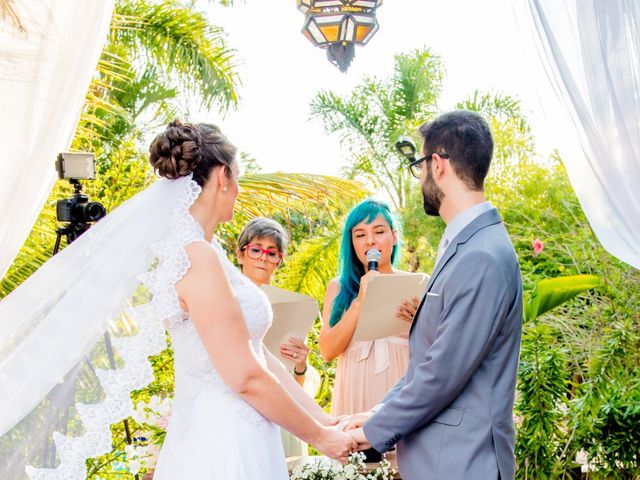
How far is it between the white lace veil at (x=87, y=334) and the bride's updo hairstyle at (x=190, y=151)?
43mm

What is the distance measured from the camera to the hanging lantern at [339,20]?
480 centimetres

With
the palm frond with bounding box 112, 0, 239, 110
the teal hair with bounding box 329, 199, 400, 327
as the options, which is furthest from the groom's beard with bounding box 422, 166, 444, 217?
the palm frond with bounding box 112, 0, 239, 110

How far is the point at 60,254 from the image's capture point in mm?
2438

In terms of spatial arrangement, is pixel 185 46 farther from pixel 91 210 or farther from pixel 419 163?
pixel 419 163

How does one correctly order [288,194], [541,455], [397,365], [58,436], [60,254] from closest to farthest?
[58,436] < [60,254] < [397,365] < [541,455] < [288,194]

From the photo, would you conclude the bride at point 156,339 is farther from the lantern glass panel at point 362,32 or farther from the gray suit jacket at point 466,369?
the lantern glass panel at point 362,32

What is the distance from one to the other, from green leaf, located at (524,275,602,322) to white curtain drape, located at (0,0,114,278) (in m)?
2.82

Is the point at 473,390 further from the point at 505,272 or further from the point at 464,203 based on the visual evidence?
the point at 464,203

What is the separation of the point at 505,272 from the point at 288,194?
483 centimetres

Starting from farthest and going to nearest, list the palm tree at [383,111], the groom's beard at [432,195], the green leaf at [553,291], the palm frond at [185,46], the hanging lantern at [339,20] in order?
the palm tree at [383,111], the palm frond at [185,46], the hanging lantern at [339,20], the green leaf at [553,291], the groom's beard at [432,195]

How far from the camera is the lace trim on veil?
2227 mm

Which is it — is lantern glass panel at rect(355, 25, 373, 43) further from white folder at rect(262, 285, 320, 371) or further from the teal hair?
white folder at rect(262, 285, 320, 371)

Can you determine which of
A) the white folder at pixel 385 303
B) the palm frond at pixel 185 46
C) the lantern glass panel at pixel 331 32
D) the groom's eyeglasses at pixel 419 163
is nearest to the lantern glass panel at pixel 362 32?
the lantern glass panel at pixel 331 32

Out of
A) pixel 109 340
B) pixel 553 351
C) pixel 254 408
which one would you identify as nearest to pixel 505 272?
pixel 254 408
